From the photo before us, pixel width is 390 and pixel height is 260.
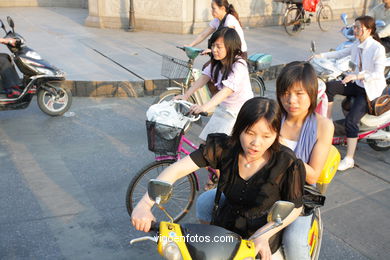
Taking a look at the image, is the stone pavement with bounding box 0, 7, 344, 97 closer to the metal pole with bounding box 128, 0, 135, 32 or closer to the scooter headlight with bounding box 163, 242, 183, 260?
the metal pole with bounding box 128, 0, 135, 32

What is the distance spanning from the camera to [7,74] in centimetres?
582

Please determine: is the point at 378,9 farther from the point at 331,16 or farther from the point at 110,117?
the point at 331,16

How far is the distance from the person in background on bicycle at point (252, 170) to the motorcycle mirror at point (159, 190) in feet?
0.42

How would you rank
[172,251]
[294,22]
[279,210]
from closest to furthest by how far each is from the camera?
[172,251]
[279,210]
[294,22]

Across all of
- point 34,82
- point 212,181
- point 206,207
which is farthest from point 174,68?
point 206,207

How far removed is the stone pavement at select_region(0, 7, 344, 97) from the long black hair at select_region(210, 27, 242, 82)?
3.64 m

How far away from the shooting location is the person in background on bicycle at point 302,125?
264 centimetres

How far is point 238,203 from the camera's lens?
2357mm

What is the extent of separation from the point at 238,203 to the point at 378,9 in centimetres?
640

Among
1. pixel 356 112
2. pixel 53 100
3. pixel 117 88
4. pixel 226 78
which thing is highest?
pixel 226 78

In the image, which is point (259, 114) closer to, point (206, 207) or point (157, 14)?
point (206, 207)

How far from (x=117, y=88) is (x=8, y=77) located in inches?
71.5

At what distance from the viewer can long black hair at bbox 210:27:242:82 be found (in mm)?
3629

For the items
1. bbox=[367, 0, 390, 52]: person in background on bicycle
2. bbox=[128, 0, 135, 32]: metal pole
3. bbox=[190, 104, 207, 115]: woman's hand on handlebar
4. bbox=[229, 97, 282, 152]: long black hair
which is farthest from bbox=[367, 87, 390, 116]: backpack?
bbox=[128, 0, 135, 32]: metal pole
